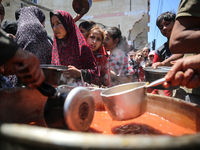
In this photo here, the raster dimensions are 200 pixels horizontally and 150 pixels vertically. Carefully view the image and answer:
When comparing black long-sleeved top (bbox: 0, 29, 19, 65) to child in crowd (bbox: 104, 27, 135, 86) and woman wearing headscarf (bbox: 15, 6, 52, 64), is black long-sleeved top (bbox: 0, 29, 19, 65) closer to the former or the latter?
woman wearing headscarf (bbox: 15, 6, 52, 64)

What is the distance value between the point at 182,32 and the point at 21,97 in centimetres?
162

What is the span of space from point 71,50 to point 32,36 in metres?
0.64

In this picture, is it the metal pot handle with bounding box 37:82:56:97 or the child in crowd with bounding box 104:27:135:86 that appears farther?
the child in crowd with bounding box 104:27:135:86

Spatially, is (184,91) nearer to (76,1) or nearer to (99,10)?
(76,1)

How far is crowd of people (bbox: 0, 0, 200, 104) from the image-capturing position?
732 millimetres

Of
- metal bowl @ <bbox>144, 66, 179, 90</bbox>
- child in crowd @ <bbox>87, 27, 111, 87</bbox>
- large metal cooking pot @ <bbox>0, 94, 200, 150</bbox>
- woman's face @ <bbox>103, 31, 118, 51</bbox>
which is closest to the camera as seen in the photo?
large metal cooking pot @ <bbox>0, 94, 200, 150</bbox>

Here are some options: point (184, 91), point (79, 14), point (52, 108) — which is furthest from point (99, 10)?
point (52, 108)

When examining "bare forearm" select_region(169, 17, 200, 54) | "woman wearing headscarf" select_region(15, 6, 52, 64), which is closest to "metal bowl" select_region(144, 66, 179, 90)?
"bare forearm" select_region(169, 17, 200, 54)

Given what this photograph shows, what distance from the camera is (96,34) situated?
10.2ft

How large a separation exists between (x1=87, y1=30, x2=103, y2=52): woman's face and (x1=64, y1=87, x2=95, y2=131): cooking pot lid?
2109mm

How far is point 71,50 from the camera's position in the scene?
8.27 ft

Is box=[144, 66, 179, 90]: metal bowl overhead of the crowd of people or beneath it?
beneath

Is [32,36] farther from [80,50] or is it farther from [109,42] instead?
[109,42]

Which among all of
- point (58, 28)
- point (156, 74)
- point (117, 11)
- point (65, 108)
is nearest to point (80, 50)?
point (58, 28)
